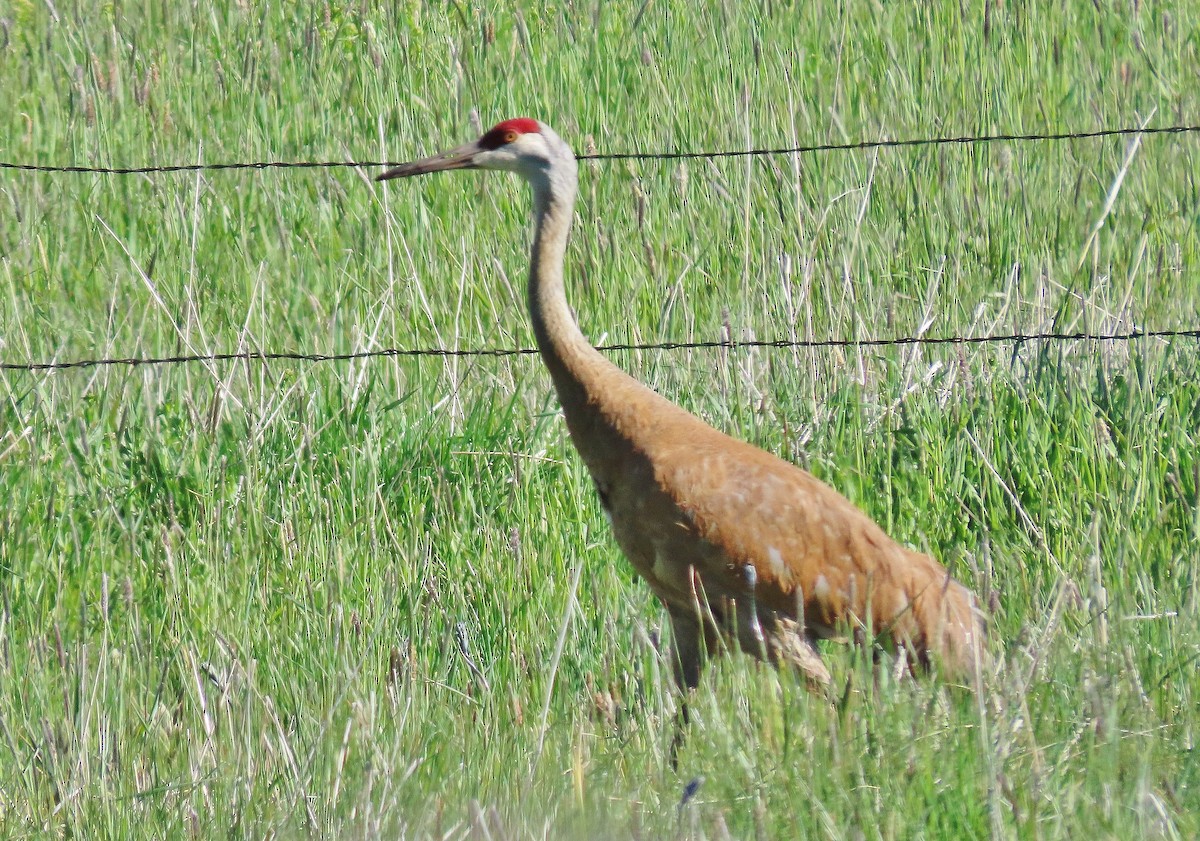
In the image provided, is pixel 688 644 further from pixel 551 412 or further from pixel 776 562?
pixel 551 412

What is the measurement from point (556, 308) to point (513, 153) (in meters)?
0.45

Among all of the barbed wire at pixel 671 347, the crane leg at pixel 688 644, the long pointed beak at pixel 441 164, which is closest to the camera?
the crane leg at pixel 688 644

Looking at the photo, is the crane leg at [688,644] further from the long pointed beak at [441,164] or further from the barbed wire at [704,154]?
the barbed wire at [704,154]

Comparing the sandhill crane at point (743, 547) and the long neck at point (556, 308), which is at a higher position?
the long neck at point (556, 308)

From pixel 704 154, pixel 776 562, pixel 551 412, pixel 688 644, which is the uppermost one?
pixel 704 154

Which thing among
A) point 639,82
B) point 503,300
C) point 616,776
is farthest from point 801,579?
point 639,82

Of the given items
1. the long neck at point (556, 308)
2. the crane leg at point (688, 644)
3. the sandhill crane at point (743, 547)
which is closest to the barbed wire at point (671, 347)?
the long neck at point (556, 308)

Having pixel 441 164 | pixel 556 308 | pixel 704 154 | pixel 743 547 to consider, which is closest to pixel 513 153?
pixel 441 164

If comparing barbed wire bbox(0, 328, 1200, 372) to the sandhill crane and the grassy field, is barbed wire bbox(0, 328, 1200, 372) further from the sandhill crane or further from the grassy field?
the sandhill crane

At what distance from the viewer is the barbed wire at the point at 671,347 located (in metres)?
4.48

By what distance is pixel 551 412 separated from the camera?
4.62m

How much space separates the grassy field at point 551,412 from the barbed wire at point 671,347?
54 mm

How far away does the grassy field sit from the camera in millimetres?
2881

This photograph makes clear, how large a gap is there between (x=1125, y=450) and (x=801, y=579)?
117 centimetres
